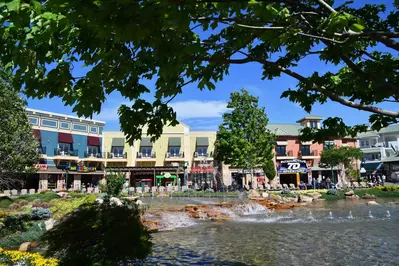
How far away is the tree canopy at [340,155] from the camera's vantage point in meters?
49.7

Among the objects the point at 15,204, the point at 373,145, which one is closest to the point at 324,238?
the point at 15,204

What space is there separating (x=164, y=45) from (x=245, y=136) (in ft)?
142

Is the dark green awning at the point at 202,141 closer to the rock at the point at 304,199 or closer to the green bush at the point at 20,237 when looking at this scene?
the rock at the point at 304,199

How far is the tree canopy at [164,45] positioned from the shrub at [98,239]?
2419mm

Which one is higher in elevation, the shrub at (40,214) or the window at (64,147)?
the window at (64,147)

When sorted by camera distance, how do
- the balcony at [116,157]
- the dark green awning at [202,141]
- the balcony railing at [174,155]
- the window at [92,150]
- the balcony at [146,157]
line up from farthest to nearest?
the dark green awning at [202,141] → the balcony railing at [174,155] → the balcony at [146,157] → the balcony at [116,157] → the window at [92,150]

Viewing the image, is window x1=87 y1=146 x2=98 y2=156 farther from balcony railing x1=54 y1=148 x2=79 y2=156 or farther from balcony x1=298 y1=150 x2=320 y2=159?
balcony x1=298 y1=150 x2=320 y2=159

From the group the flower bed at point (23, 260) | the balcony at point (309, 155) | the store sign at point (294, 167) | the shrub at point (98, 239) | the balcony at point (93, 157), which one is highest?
the balcony at point (309, 155)

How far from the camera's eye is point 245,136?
4650 cm

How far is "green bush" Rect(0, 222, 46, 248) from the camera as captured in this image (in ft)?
37.5

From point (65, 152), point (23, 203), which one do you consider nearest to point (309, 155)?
point (65, 152)

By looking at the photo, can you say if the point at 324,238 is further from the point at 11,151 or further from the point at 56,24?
the point at 11,151

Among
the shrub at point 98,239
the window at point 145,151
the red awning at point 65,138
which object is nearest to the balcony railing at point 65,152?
the red awning at point 65,138

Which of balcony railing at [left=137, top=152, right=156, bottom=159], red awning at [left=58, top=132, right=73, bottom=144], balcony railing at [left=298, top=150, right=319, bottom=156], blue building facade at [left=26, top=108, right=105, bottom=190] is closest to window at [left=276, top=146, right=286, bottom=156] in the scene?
balcony railing at [left=298, top=150, right=319, bottom=156]
